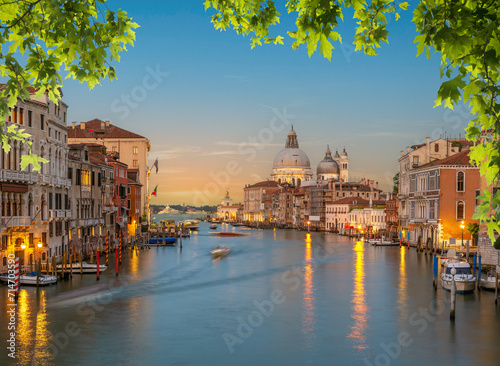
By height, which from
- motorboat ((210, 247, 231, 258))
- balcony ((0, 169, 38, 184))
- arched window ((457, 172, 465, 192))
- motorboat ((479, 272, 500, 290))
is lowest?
motorboat ((210, 247, 231, 258))

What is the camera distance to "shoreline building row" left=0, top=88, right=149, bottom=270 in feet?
88.0

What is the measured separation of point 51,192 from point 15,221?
14.8 feet

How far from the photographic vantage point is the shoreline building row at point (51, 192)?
2683 centimetres

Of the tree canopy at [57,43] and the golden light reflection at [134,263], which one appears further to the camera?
the golden light reflection at [134,263]

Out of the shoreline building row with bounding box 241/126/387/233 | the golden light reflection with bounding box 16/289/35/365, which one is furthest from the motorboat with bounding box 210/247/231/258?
the shoreline building row with bounding box 241/126/387/233

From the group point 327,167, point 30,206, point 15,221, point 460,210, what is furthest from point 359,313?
point 327,167

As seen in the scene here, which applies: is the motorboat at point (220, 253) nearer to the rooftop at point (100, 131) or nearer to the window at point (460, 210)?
the window at point (460, 210)

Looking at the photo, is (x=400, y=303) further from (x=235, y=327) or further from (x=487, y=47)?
(x=487, y=47)

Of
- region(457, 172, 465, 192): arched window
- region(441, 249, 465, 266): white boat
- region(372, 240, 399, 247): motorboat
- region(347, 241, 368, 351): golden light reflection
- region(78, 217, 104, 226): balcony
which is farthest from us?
region(372, 240, 399, 247): motorboat

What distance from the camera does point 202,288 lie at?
29.8 m

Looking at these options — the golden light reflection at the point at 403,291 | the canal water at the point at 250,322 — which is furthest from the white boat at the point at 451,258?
the golden light reflection at the point at 403,291

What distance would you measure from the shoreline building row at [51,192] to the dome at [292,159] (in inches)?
5392

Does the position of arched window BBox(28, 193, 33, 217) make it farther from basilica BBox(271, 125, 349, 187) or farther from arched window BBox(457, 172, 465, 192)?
basilica BBox(271, 125, 349, 187)

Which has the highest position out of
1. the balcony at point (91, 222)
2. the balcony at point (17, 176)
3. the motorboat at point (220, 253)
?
the balcony at point (17, 176)
